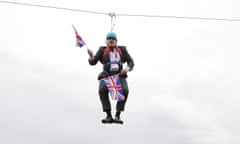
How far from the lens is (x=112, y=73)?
2141 centimetres

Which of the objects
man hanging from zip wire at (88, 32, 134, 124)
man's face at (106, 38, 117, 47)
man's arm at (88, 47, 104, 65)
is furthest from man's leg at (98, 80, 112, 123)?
man's face at (106, 38, 117, 47)

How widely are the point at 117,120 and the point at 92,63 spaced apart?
2.05 metres

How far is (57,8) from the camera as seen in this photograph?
2133 cm

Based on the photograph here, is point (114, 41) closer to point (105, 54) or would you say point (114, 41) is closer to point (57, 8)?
point (105, 54)

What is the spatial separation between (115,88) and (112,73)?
20.7 inches

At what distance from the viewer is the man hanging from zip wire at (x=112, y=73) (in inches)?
837

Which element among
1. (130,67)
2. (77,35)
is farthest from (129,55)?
(77,35)

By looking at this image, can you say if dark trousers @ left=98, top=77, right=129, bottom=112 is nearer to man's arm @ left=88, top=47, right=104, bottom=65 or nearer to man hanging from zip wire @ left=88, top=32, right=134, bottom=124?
man hanging from zip wire @ left=88, top=32, right=134, bottom=124

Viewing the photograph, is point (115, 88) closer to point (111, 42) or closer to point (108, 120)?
point (108, 120)

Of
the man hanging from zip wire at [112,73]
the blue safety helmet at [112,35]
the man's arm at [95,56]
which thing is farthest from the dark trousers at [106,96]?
the blue safety helmet at [112,35]

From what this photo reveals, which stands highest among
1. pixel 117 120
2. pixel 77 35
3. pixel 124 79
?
pixel 77 35

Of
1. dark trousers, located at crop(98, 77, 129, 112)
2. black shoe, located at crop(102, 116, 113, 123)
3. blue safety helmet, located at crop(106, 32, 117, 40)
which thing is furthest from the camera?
dark trousers, located at crop(98, 77, 129, 112)

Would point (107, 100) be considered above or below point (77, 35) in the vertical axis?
below

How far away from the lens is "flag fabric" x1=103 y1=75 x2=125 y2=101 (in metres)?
21.2
